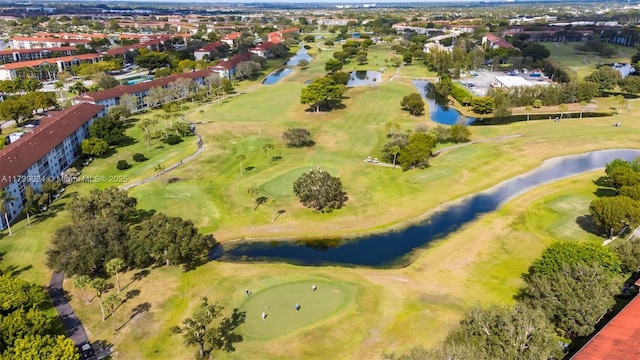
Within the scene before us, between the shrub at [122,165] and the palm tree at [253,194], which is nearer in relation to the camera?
the palm tree at [253,194]

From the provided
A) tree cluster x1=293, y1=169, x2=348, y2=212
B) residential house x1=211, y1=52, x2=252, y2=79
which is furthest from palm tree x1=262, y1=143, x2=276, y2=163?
residential house x1=211, y1=52, x2=252, y2=79

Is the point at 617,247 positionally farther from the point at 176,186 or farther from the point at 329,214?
the point at 176,186

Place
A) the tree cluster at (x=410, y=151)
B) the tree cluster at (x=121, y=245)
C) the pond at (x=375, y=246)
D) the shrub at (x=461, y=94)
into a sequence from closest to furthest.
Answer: the tree cluster at (x=121, y=245), the pond at (x=375, y=246), the tree cluster at (x=410, y=151), the shrub at (x=461, y=94)

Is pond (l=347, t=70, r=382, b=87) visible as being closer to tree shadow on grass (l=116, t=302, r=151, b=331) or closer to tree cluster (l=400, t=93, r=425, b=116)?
tree cluster (l=400, t=93, r=425, b=116)

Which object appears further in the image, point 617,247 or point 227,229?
point 227,229

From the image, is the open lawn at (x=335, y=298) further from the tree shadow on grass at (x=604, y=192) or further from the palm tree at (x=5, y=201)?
the palm tree at (x=5, y=201)

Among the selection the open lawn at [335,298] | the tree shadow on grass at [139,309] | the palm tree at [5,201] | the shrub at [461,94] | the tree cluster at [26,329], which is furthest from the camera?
the shrub at [461,94]

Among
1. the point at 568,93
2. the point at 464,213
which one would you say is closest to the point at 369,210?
the point at 464,213

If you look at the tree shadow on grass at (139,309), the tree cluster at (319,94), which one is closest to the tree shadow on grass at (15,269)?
the tree shadow on grass at (139,309)
